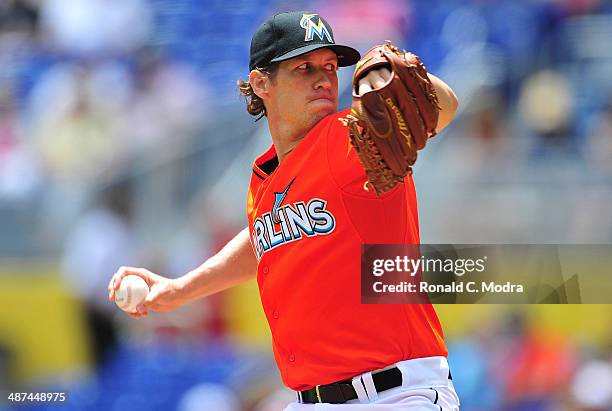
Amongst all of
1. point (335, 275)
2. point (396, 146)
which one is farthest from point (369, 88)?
point (335, 275)

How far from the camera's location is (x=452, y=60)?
6.98 metres

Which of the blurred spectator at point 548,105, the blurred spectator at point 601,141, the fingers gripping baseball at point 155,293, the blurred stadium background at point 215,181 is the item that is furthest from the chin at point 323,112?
the blurred spectator at point 548,105

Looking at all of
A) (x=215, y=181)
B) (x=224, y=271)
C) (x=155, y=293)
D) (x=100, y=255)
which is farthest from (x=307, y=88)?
(x=100, y=255)

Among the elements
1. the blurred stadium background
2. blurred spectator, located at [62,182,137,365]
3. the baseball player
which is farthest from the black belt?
blurred spectator, located at [62,182,137,365]

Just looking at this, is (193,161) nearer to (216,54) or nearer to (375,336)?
(216,54)

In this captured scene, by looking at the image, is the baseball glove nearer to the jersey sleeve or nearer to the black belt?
the jersey sleeve

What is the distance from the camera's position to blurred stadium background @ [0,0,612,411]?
5621mm

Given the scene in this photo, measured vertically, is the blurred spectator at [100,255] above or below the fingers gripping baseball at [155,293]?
above

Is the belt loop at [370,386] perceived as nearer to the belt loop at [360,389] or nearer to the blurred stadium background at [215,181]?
the belt loop at [360,389]

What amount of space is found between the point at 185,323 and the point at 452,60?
2.72 meters

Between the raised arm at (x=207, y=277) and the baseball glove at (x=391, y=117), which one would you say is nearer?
the baseball glove at (x=391, y=117)

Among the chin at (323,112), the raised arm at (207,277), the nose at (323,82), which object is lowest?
the raised arm at (207,277)

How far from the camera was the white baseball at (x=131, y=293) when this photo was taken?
114 inches

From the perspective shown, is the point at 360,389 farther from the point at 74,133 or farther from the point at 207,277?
the point at 74,133
